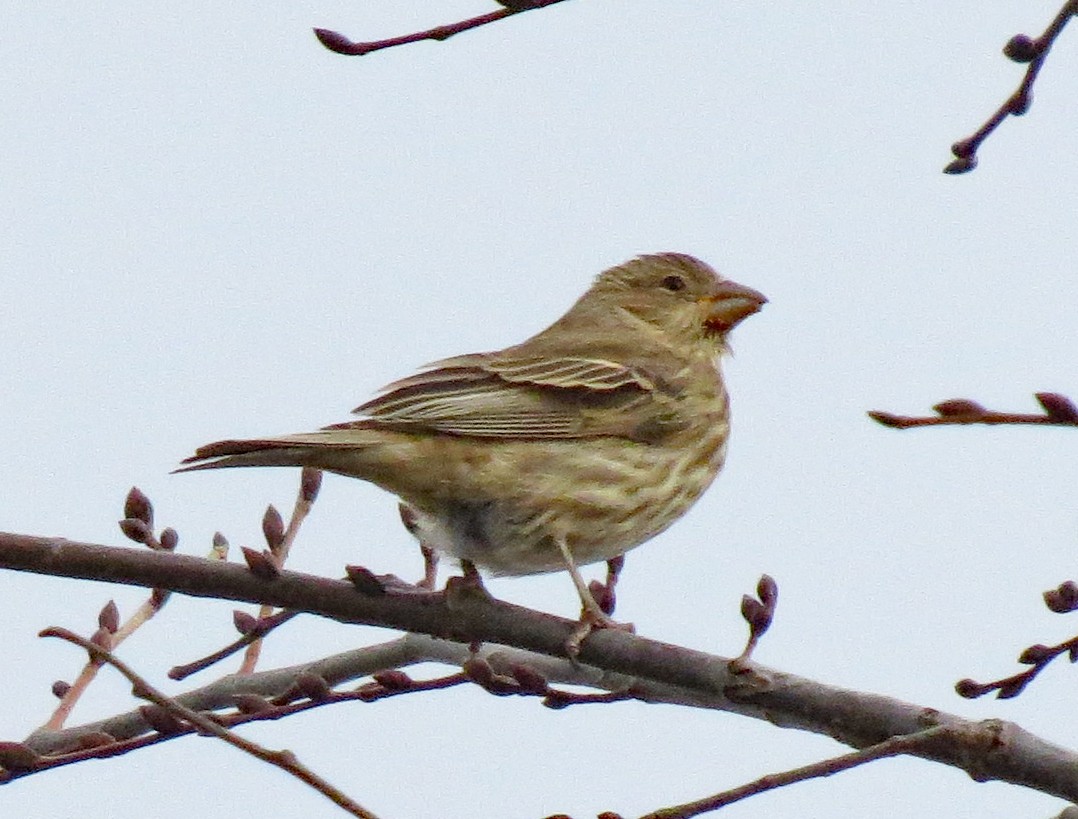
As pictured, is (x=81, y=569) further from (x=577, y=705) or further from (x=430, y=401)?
(x=430, y=401)

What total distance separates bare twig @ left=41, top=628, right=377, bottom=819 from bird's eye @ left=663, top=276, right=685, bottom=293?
16.6 ft

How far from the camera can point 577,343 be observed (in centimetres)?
795

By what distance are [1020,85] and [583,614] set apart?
2.42 meters

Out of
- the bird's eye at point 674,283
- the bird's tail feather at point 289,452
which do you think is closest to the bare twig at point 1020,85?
the bird's tail feather at point 289,452

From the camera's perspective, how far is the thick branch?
13.0 feet

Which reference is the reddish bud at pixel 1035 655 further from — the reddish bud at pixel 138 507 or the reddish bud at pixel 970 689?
the reddish bud at pixel 138 507

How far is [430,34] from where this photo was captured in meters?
3.32

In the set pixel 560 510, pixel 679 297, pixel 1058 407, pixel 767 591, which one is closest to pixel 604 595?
pixel 560 510

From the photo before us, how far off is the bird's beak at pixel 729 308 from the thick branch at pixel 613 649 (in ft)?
11.4

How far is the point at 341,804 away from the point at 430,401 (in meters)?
3.29

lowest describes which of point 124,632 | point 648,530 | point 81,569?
point 648,530

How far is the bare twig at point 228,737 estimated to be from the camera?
11.1 feet

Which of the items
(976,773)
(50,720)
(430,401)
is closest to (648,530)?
(430,401)

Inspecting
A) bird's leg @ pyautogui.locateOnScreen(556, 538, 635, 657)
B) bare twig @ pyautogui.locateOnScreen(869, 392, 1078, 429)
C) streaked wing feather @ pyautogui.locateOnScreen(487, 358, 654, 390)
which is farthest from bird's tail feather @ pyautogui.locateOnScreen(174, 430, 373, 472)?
bare twig @ pyautogui.locateOnScreen(869, 392, 1078, 429)
